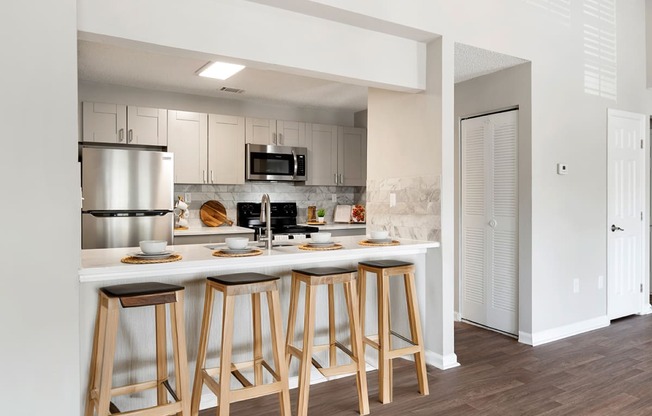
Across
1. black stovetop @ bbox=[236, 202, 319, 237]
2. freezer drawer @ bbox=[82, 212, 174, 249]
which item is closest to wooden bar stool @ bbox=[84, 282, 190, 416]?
freezer drawer @ bbox=[82, 212, 174, 249]

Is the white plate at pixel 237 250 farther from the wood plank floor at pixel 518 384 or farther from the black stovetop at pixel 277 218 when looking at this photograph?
the black stovetop at pixel 277 218

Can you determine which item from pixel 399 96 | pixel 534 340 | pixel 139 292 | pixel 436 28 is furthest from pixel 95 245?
pixel 534 340

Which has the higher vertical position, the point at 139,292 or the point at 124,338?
the point at 139,292

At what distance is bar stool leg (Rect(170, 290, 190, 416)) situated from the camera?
2.20m

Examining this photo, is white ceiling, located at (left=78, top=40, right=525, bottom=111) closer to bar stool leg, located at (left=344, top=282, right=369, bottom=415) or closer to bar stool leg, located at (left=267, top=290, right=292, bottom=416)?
bar stool leg, located at (left=344, top=282, right=369, bottom=415)

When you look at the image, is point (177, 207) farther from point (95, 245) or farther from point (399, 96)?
point (399, 96)

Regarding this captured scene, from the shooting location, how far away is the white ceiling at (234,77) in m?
3.77

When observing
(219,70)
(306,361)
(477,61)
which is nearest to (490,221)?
(477,61)

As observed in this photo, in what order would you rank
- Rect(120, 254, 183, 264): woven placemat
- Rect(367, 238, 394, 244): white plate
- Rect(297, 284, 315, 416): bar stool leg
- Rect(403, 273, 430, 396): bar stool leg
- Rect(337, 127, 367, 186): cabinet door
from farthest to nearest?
Rect(337, 127, 367, 186): cabinet door → Rect(367, 238, 394, 244): white plate → Rect(403, 273, 430, 396): bar stool leg → Rect(297, 284, 315, 416): bar stool leg → Rect(120, 254, 183, 264): woven placemat

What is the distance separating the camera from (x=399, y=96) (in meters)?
3.68

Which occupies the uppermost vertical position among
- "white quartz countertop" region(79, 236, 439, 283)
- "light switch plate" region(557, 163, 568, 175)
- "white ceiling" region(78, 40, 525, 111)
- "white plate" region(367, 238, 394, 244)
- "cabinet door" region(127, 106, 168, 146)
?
"white ceiling" region(78, 40, 525, 111)

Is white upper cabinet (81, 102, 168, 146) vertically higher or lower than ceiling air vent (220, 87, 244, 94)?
lower

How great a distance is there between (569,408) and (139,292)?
2.38 m

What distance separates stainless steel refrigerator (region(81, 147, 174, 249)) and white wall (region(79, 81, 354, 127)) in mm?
759
